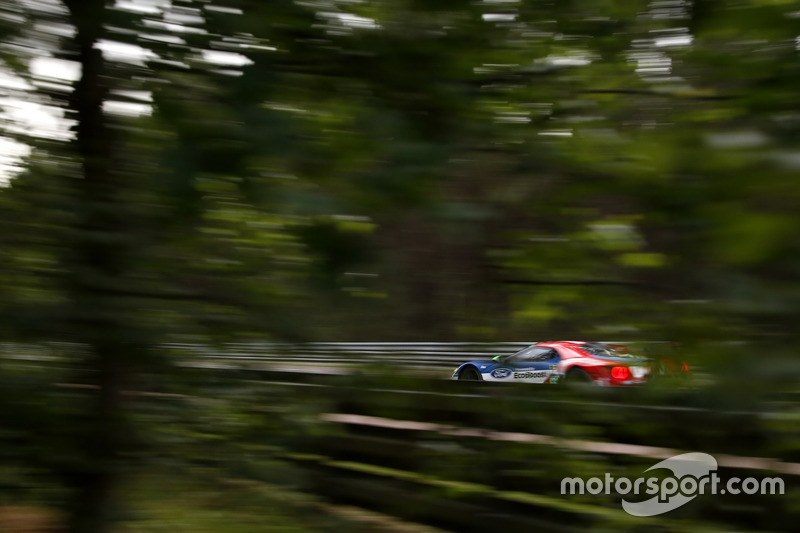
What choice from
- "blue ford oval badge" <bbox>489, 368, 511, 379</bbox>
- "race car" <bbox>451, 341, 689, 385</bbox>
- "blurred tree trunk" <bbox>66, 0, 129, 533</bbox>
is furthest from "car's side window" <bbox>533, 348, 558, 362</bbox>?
"blurred tree trunk" <bbox>66, 0, 129, 533</bbox>

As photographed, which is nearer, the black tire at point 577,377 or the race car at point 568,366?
the race car at point 568,366

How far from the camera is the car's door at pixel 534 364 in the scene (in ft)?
7.89

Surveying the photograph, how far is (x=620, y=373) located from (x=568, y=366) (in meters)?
0.16

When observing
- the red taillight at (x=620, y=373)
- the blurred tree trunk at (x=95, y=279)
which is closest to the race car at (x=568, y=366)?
the red taillight at (x=620, y=373)

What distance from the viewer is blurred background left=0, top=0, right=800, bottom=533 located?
5.43 ft

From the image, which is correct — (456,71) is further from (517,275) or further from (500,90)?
(517,275)

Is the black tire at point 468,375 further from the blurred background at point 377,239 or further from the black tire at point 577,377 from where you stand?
the black tire at point 577,377

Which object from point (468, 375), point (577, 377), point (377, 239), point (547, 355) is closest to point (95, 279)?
point (377, 239)

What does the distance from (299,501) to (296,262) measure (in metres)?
1.58

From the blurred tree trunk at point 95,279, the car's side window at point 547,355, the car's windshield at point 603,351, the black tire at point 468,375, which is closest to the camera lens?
the blurred tree trunk at point 95,279

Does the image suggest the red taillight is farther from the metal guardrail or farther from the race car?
the metal guardrail

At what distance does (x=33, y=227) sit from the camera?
2.22 metres

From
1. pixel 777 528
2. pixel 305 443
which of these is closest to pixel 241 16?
pixel 305 443

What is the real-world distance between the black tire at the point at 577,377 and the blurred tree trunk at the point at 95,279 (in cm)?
136
